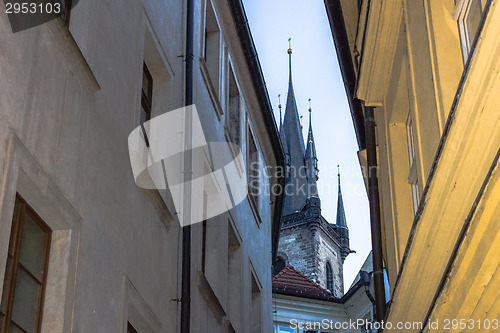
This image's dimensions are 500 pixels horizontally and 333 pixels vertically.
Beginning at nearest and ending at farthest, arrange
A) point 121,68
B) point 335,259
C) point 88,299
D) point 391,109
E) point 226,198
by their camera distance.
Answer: point 88,299 < point 121,68 < point 391,109 < point 226,198 < point 335,259

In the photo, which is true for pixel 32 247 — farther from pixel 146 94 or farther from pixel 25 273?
pixel 146 94

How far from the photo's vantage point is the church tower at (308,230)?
63103 millimetres

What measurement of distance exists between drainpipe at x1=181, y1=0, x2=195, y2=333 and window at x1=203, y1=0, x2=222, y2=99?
7.99ft

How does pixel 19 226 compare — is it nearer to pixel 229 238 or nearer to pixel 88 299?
pixel 88 299

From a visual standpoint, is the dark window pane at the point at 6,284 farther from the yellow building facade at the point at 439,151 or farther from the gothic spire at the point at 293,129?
the gothic spire at the point at 293,129

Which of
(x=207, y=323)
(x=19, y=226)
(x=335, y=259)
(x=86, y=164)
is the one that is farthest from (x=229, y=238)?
(x=335, y=259)

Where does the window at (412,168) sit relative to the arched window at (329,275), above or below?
below

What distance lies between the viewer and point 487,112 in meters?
5.58

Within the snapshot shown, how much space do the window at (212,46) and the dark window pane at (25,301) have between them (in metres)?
9.21

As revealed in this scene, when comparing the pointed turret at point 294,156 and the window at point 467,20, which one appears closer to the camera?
the window at point 467,20

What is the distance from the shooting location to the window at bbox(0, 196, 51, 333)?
6020 mm

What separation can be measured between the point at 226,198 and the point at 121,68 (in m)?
6.24

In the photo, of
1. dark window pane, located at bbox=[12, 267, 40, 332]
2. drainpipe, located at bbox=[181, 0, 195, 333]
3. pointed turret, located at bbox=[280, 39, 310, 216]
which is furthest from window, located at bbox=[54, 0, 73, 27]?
pointed turret, located at bbox=[280, 39, 310, 216]

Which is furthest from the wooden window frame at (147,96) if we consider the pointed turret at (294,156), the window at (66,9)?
the pointed turret at (294,156)
